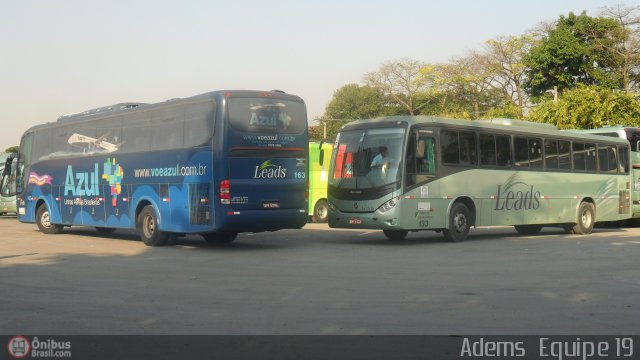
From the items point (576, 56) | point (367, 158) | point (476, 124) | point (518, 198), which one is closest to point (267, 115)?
point (367, 158)

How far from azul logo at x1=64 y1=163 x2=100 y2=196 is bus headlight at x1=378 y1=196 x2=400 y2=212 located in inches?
300

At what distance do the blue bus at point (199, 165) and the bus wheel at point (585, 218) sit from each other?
1045cm

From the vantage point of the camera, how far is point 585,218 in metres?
25.9

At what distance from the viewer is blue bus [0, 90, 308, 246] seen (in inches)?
698

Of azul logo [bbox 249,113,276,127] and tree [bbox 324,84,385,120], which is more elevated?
tree [bbox 324,84,385,120]

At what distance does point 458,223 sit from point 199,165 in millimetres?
6807

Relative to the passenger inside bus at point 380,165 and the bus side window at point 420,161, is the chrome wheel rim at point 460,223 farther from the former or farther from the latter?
the passenger inside bus at point 380,165

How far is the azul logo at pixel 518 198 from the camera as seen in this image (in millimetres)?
22172

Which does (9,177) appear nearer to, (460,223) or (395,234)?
(395,234)

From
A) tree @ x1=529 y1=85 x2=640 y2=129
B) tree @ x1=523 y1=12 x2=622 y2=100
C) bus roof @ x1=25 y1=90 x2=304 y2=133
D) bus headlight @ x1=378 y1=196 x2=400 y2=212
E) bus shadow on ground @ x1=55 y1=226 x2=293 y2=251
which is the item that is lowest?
bus shadow on ground @ x1=55 y1=226 x2=293 y2=251

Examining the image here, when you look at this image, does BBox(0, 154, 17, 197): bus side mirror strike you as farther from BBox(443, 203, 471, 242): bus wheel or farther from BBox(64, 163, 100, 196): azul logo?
BBox(443, 203, 471, 242): bus wheel

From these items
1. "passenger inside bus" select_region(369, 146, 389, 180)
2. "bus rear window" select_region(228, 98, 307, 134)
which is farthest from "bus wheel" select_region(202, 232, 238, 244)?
"passenger inside bus" select_region(369, 146, 389, 180)

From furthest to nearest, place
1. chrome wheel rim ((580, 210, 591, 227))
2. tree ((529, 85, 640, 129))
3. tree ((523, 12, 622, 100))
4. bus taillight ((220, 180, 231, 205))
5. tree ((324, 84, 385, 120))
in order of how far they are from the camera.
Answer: tree ((324, 84, 385, 120)) < tree ((523, 12, 622, 100)) < tree ((529, 85, 640, 129)) < chrome wheel rim ((580, 210, 591, 227)) < bus taillight ((220, 180, 231, 205))

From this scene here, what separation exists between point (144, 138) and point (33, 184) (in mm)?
7080
